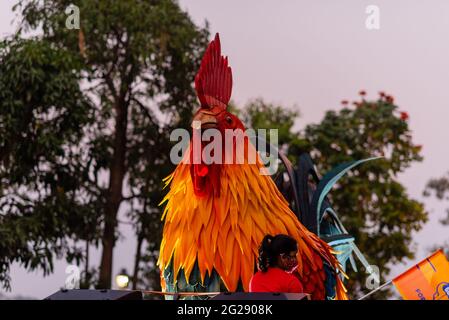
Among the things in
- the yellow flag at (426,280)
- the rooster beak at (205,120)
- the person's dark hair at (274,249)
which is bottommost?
the yellow flag at (426,280)

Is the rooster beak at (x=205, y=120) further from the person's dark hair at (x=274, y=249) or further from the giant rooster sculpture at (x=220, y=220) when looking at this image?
the person's dark hair at (x=274, y=249)

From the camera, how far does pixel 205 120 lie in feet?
20.3

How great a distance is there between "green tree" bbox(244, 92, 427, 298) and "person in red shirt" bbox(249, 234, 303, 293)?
12179 millimetres

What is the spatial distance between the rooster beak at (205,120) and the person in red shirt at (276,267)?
97 centimetres

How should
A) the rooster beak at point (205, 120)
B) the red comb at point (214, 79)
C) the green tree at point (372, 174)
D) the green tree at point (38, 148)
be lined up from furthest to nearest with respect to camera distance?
the green tree at point (372, 174) → the green tree at point (38, 148) → the red comb at point (214, 79) → the rooster beak at point (205, 120)

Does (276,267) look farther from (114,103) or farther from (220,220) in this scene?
(114,103)

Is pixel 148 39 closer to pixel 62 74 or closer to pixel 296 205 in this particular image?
pixel 62 74

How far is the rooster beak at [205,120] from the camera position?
6.16 metres

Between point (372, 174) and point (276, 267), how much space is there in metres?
13.4

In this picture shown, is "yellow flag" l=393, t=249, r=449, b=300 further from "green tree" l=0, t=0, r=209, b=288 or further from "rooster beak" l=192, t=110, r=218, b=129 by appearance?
"green tree" l=0, t=0, r=209, b=288

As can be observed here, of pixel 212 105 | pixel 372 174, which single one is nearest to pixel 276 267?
pixel 212 105

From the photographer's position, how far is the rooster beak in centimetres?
616

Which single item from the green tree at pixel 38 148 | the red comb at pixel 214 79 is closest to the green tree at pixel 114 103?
the green tree at pixel 38 148

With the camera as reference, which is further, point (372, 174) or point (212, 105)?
point (372, 174)
